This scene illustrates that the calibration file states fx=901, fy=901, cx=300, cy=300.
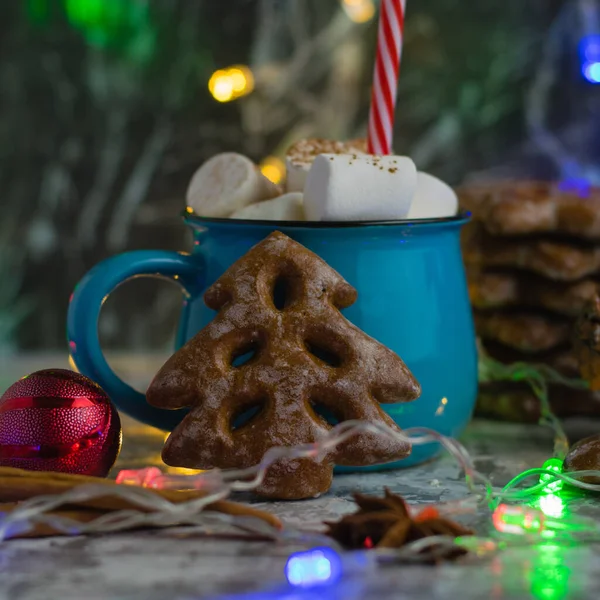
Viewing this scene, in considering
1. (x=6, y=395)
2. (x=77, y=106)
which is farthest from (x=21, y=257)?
(x=6, y=395)

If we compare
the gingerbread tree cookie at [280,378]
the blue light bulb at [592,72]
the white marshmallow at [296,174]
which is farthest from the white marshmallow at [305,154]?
the blue light bulb at [592,72]

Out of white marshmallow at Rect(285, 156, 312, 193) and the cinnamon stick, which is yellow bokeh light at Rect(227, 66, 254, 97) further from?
the cinnamon stick

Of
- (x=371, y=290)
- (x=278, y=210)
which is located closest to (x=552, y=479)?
(x=371, y=290)

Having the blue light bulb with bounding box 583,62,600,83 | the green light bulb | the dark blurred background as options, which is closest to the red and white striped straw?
the green light bulb

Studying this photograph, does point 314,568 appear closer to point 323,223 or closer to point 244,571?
point 244,571

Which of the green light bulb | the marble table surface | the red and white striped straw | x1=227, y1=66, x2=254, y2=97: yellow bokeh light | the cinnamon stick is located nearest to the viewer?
the marble table surface

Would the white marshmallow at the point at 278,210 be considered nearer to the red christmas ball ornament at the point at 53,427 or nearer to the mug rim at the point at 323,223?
the mug rim at the point at 323,223

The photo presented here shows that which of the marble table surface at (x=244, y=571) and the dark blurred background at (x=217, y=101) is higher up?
the dark blurred background at (x=217, y=101)
